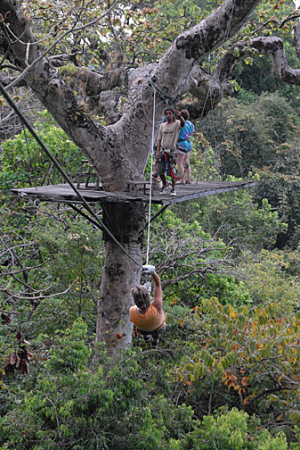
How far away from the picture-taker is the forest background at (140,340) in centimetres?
387

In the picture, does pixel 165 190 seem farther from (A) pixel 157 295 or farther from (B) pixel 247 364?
(B) pixel 247 364

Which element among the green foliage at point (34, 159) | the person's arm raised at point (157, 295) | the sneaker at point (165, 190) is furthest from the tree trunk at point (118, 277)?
the green foliage at point (34, 159)

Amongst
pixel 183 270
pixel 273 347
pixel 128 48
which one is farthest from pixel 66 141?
pixel 273 347

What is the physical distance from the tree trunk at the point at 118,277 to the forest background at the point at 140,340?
68 centimetres

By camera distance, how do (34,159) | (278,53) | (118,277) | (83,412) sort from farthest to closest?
(34,159) → (278,53) → (118,277) → (83,412)

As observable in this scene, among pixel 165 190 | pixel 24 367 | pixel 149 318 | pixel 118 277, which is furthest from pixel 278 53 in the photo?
pixel 24 367

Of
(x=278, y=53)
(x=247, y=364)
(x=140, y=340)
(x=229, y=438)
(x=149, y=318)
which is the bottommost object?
(x=140, y=340)

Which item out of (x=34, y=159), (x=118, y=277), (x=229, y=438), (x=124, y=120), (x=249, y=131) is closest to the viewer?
(x=229, y=438)

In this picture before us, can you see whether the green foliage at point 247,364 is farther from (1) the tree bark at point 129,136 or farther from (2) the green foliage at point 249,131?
(2) the green foliage at point 249,131

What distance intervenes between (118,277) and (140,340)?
4.62 ft

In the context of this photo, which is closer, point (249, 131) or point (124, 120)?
point (124, 120)

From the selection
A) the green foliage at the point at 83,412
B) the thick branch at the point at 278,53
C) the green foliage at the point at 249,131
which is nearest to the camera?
the green foliage at the point at 83,412

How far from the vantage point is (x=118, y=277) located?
648 centimetres

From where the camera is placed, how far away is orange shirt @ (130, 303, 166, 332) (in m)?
4.43
